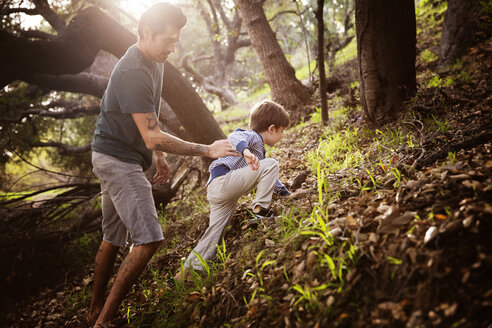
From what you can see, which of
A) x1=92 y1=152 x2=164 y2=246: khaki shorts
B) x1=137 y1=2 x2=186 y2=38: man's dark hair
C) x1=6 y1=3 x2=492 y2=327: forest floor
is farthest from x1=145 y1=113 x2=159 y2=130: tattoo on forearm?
x1=6 y1=3 x2=492 y2=327: forest floor

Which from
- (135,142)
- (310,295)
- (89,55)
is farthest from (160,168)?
(89,55)

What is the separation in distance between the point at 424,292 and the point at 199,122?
13.7ft

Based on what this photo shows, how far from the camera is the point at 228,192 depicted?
275 cm

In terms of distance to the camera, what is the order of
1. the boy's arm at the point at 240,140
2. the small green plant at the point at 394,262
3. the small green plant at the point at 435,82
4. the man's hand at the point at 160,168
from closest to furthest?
the small green plant at the point at 394,262
the boy's arm at the point at 240,140
the man's hand at the point at 160,168
the small green plant at the point at 435,82

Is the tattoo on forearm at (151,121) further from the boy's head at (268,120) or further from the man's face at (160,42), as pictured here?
the boy's head at (268,120)

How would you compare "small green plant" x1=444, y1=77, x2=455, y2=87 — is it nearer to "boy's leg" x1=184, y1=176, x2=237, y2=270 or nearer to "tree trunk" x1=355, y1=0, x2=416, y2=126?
"tree trunk" x1=355, y1=0, x2=416, y2=126

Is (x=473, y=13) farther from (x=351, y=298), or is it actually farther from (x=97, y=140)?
(x=97, y=140)

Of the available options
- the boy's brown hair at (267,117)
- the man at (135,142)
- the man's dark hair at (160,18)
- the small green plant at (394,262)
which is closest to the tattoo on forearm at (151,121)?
the man at (135,142)

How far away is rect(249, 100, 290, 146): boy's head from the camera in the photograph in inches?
123

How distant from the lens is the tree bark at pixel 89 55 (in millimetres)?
4520

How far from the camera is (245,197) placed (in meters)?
3.85

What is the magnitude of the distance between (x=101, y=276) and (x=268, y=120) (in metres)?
2.43

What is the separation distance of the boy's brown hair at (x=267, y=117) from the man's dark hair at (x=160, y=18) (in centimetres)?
122

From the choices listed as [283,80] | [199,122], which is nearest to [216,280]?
[199,122]
